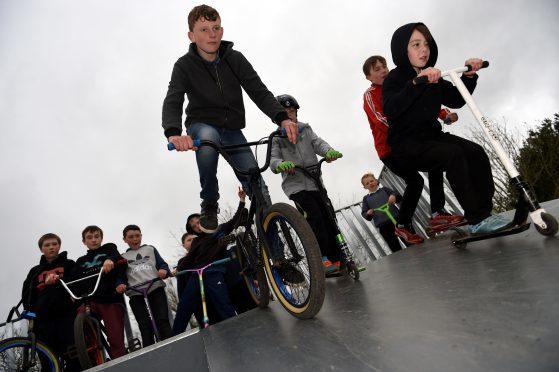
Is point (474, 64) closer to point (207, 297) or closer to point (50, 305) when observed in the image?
point (207, 297)

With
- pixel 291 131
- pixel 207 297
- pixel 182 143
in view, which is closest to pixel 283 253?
pixel 291 131

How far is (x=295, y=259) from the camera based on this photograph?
210 centimetres

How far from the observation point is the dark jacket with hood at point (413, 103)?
103 inches

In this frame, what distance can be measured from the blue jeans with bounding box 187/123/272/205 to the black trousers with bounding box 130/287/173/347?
8.80 ft

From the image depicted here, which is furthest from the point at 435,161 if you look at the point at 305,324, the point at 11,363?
the point at 11,363

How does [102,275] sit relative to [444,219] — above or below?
above

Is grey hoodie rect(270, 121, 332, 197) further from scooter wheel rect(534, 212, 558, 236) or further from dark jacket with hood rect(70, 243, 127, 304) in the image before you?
dark jacket with hood rect(70, 243, 127, 304)

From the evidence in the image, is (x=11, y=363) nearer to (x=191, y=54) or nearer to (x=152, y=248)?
(x=152, y=248)

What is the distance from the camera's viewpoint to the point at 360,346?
119cm

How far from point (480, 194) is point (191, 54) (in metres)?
2.40

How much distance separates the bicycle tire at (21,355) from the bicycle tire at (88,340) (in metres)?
0.33

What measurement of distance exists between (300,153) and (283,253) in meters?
1.89

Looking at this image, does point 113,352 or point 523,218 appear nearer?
point 523,218

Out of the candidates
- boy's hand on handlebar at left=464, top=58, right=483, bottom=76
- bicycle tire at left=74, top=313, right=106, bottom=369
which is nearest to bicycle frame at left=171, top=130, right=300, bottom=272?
boy's hand on handlebar at left=464, top=58, right=483, bottom=76
